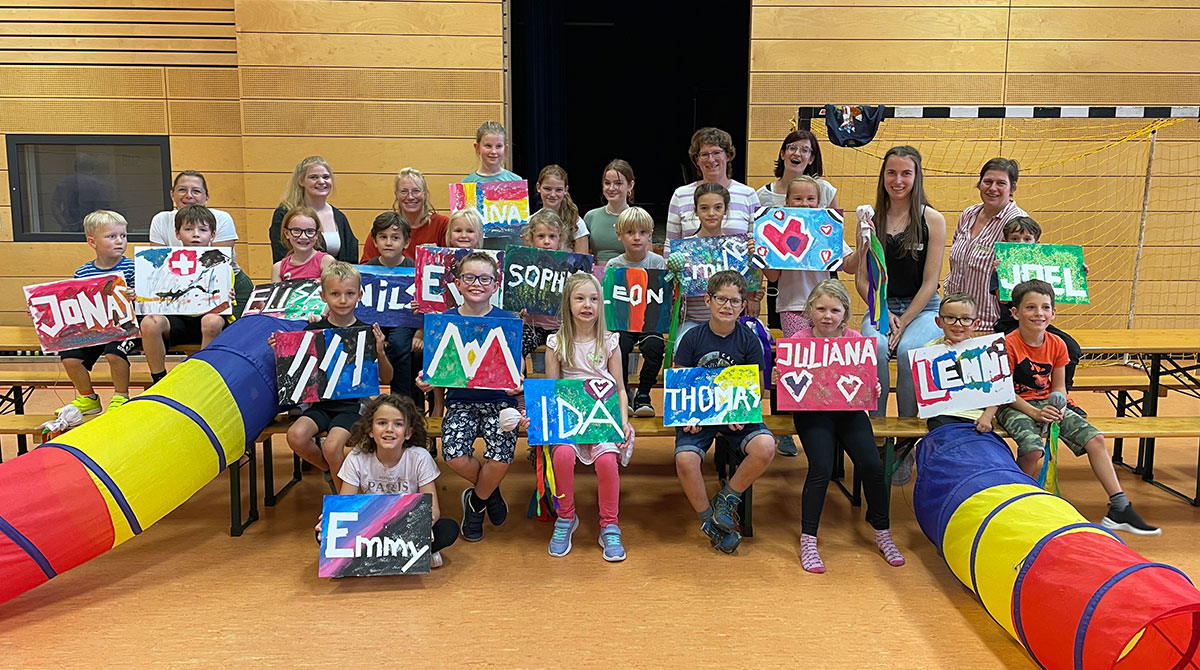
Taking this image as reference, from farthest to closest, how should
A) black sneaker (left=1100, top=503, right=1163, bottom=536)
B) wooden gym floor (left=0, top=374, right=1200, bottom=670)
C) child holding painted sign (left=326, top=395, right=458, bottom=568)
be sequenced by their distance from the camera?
1. black sneaker (left=1100, top=503, right=1163, bottom=536)
2. child holding painted sign (left=326, top=395, right=458, bottom=568)
3. wooden gym floor (left=0, top=374, right=1200, bottom=670)

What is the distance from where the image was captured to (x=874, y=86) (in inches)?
266

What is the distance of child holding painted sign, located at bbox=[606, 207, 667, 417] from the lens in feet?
12.9

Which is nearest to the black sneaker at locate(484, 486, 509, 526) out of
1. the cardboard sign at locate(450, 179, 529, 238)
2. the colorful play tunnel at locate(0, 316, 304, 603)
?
the colorful play tunnel at locate(0, 316, 304, 603)

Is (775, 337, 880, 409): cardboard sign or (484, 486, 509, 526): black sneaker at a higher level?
(775, 337, 880, 409): cardboard sign

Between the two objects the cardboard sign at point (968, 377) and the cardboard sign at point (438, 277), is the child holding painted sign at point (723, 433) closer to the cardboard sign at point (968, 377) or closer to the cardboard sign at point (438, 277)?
the cardboard sign at point (968, 377)

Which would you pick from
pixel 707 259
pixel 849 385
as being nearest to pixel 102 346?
pixel 707 259

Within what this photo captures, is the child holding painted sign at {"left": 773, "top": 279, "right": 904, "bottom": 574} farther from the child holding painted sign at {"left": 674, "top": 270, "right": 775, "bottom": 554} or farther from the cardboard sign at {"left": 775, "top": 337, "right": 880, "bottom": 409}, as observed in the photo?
the child holding painted sign at {"left": 674, "top": 270, "right": 775, "bottom": 554}

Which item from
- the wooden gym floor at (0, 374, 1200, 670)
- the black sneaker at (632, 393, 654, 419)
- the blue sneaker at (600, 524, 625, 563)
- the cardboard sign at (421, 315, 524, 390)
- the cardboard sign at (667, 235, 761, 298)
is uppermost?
the cardboard sign at (667, 235, 761, 298)

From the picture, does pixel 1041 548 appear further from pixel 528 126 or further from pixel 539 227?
→ pixel 528 126

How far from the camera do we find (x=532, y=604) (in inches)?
117

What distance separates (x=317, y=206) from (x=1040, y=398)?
144 inches

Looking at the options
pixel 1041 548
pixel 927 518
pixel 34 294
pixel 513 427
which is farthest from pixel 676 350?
pixel 34 294

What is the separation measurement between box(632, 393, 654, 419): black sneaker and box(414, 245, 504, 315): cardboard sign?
97 cm

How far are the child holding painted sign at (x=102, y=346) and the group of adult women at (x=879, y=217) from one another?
73 centimetres
